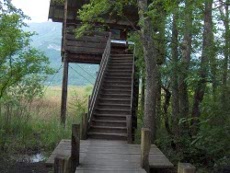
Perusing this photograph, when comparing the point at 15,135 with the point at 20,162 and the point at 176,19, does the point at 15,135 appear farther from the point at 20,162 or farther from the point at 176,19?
the point at 176,19

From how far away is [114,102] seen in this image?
1400 cm

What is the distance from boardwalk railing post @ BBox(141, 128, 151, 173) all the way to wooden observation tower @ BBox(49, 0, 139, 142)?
314 cm

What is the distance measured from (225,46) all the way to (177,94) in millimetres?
2816

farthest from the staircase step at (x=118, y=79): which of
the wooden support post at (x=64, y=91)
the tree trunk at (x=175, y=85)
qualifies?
the tree trunk at (x=175, y=85)

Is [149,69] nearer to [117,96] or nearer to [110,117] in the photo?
[110,117]

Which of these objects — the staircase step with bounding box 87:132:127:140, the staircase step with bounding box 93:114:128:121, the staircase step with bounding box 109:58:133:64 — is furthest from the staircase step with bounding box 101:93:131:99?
the staircase step with bounding box 109:58:133:64

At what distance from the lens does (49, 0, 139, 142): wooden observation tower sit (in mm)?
12469

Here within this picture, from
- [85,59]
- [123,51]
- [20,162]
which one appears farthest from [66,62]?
[20,162]

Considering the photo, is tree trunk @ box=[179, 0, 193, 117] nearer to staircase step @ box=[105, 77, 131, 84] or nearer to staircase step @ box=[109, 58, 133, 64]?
staircase step @ box=[105, 77, 131, 84]

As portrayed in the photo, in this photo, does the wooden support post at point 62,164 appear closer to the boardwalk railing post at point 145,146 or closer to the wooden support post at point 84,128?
the boardwalk railing post at point 145,146

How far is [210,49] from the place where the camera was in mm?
10422

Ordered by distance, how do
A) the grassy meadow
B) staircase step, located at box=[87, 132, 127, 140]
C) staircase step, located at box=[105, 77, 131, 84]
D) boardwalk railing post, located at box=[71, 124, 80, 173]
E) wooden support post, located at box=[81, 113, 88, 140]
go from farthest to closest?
1. staircase step, located at box=[105, 77, 131, 84]
2. the grassy meadow
3. staircase step, located at box=[87, 132, 127, 140]
4. wooden support post, located at box=[81, 113, 88, 140]
5. boardwalk railing post, located at box=[71, 124, 80, 173]

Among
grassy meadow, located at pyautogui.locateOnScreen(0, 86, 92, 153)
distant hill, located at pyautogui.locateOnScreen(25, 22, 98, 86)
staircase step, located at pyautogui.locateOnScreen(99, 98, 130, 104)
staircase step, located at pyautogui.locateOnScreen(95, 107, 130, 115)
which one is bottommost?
grassy meadow, located at pyautogui.locateOnScreen(0, 86, 92, 153)

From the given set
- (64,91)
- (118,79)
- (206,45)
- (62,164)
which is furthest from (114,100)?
(62,164)
